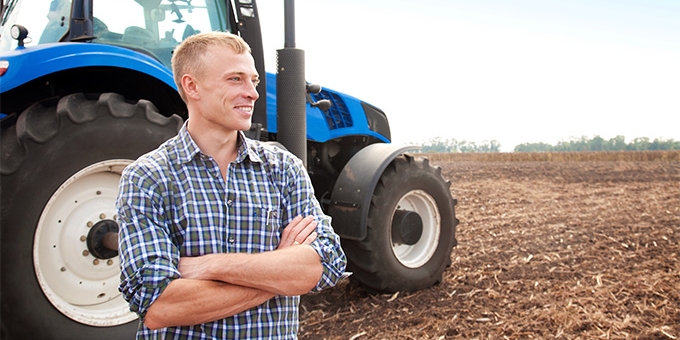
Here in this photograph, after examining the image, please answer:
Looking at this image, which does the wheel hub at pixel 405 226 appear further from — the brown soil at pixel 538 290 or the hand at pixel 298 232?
the hand at pixel 298 232

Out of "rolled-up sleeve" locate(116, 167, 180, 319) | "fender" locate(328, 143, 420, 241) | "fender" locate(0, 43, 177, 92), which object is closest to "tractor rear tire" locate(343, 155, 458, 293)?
"fender" locate(328, 143, 420, 241)

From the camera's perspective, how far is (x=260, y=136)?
4.50 meters

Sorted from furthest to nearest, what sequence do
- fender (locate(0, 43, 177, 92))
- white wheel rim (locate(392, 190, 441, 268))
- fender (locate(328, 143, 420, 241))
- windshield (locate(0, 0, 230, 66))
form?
white wheel rim (locate(392, 190, 441, 268))
fender (locate(328, 143, 420, 241))
windshield (locate(0, 0, 230, 66))
fender (locate(0, 43, 177, 92))

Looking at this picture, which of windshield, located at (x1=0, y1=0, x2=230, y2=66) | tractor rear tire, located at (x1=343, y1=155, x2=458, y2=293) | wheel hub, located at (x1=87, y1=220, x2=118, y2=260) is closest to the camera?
wheel hub, located at (x1=87, y1=220, x2=118, y2=260)

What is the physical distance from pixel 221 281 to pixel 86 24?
96.0 inches

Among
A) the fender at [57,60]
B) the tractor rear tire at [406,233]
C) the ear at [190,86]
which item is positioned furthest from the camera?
the tractor rear tire at [406,233]

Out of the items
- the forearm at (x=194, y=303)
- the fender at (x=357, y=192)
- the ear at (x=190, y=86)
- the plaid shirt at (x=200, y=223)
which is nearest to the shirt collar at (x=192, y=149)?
the plaid shirt at (x=200, y=223)

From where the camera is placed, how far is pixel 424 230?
5.23 m

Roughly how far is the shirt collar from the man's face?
0.25 feet

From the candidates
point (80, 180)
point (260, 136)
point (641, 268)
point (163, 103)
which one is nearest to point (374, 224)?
point (260, 136)

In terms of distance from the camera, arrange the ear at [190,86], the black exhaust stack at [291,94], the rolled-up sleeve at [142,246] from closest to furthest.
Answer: the rolled-up sleeve at [142,246] < the ear at [190,86] < the black exhaust stack at [291,94]

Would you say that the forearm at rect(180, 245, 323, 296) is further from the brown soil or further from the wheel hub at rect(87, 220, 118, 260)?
the brown soil

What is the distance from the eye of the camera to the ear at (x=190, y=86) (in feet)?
6.13

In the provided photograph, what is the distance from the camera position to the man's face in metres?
1.85
